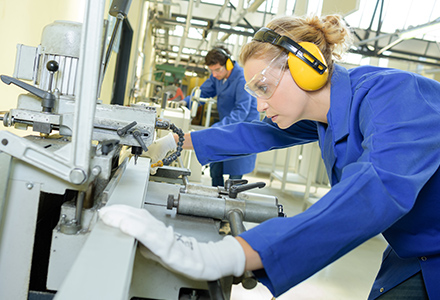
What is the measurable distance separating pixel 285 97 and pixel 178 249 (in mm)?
527

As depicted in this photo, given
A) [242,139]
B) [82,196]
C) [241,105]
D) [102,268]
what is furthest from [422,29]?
[102,268]

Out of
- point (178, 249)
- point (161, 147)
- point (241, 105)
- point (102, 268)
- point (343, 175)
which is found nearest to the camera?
point (102, 268)

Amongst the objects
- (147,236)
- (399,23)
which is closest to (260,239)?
(147,236)

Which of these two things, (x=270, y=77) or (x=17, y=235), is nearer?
(x=17, y=235)

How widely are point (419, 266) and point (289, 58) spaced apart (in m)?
0.61

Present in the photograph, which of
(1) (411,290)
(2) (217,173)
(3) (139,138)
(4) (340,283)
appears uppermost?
(3) (139,138)

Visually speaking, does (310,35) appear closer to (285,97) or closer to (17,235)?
(285,97)

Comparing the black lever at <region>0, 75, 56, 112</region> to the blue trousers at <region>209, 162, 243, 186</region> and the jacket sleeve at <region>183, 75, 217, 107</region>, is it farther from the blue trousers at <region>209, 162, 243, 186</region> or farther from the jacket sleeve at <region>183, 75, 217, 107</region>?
the jacket sleeve at <region>183, 75, 217, 107</region>

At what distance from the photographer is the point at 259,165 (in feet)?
22.5

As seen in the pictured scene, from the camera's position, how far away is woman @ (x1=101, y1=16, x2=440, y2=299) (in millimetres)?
646

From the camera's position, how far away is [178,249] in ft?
2.02

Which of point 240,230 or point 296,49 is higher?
point 296,49

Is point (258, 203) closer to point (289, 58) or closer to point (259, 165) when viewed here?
point (289, 58)

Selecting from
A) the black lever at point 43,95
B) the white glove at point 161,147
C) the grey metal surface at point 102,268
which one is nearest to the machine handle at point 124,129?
the black lever at point 43,95
